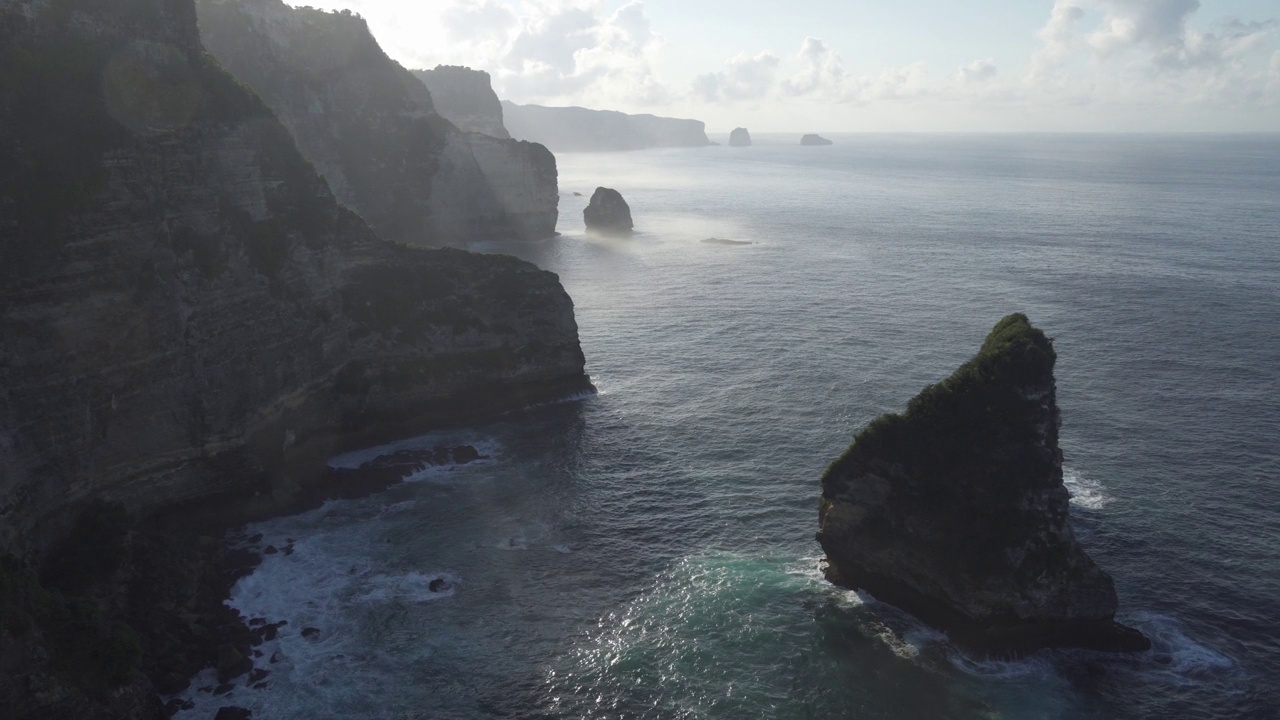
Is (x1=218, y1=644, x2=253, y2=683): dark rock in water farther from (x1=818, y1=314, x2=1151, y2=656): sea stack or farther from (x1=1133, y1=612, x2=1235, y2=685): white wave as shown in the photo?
(x1=1133, y1=612, x2=1235, y2=685): white wave

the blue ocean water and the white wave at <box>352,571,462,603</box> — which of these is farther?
the white wave at <box>352,571,462,603</box>

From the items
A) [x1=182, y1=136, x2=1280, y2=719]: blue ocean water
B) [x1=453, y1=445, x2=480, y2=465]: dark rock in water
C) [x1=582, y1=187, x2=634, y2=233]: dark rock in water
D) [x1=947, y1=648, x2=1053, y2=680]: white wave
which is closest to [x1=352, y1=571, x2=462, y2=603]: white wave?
[x1=182, y1=136, x2=1280, y2=719]: blue ocean water

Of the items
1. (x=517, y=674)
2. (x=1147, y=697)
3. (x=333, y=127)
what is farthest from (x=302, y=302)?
(x=333, y=127)

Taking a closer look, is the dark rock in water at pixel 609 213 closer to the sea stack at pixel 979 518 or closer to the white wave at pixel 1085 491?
the white wave at pixel 1085 491

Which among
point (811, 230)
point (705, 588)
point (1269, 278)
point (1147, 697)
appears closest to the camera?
point (1147, 697)

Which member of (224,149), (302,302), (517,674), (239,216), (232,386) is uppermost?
(224,149)

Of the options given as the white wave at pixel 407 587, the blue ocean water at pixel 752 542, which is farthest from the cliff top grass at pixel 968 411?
the white wave at pixel 407 587

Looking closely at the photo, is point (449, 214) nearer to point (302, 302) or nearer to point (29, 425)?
point (302, 302)
